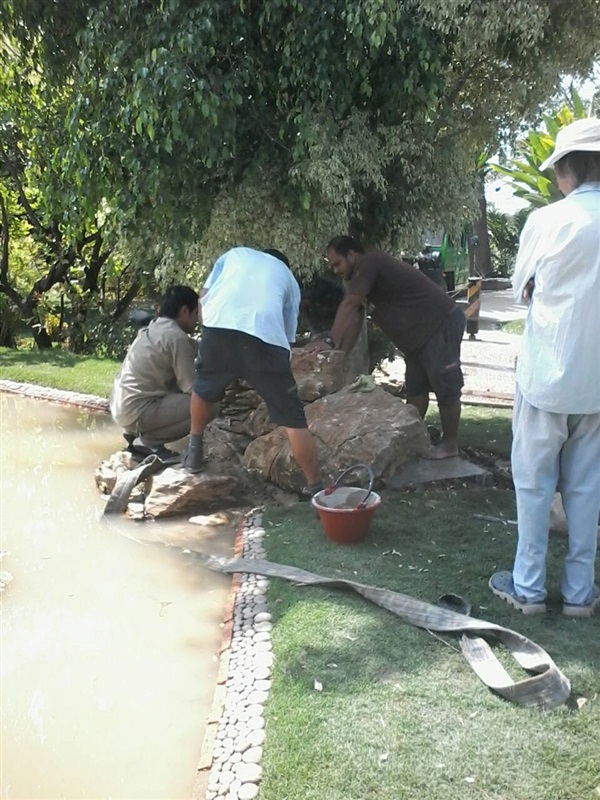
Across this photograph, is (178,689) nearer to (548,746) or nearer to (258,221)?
(548,746)

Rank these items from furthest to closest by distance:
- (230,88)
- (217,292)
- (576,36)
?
(576,36)
(230,88)
(217,292)

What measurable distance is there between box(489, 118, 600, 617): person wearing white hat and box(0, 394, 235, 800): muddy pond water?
4.95 ft

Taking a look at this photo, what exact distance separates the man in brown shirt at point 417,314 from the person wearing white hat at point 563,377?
214cm

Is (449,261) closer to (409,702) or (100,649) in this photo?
(100,649)

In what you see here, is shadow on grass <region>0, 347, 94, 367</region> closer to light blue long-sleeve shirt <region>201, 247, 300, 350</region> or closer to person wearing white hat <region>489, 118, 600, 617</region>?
light blue long-sleeve shirt <region>201, 247, 300, 350</region>

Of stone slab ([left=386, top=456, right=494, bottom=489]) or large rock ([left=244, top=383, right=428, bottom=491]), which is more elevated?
large rock ([left=244, top=383, right=428, bottom=491])

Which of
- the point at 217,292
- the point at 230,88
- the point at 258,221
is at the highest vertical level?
the point at 230,88

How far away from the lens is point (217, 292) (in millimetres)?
4852

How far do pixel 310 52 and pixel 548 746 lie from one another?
435cm

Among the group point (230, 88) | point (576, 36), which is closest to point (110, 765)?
point (230, 88)

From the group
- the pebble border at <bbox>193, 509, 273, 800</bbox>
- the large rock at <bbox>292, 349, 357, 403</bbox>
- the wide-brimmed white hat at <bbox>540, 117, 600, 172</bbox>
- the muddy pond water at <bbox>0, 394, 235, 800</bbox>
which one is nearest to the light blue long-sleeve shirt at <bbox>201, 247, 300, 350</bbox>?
the large rock at <bbox>292, 349, 357, 403</bbox>

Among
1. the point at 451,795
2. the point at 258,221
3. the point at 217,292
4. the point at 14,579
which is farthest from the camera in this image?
the point at 258,221

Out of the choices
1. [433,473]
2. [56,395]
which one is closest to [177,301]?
[433,473]

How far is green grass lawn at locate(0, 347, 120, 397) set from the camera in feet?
31.2
